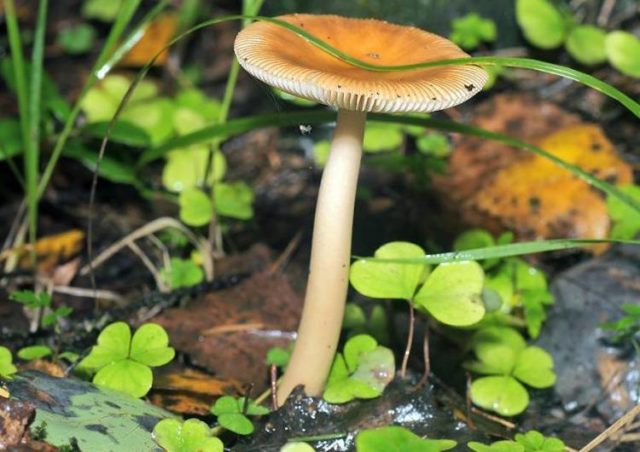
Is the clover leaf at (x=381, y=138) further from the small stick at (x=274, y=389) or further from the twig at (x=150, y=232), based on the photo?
the small stick at (x=274, y=389)

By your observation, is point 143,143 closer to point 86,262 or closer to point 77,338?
point 86,262

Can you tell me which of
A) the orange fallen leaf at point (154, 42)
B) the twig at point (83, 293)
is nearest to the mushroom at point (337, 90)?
the twig at point (83, 293)

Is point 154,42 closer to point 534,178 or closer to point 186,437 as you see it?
point 534,178

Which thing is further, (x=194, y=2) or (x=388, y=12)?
(x=194, y=2)

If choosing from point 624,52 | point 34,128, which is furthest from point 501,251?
point 624,52

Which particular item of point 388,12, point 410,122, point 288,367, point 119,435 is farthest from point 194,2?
point 119,435

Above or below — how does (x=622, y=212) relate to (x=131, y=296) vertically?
above

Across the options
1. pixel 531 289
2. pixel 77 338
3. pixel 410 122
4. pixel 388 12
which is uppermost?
pixel 388 12
